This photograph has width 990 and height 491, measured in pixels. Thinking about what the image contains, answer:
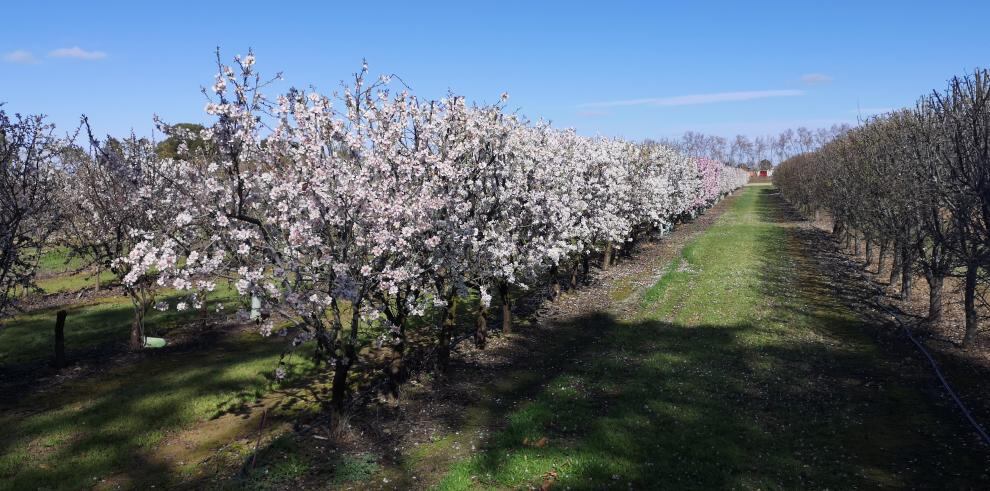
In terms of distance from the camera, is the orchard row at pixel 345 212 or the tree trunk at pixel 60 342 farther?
the tree trunk at pixel 60 342

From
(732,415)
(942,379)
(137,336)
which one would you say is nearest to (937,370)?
(942,379)

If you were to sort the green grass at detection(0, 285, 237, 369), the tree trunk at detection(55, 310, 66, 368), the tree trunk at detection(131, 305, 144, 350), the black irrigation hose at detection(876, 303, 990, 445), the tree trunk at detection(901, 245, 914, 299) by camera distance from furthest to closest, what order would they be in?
the tree trunk at detection(901, 245, 914, 299) < the green grass at detection(0, 285, 237, 369) < the tree trunk at detection(131, 305, 144, 350) < the tree trunk at detection(55, 310, 66, 368) < the black irrigation hose at detection(876, 303, 990, 445)

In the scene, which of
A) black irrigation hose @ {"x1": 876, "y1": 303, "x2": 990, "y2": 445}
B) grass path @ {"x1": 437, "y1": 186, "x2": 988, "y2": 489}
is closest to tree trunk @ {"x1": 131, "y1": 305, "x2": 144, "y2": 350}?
grass path @ {"x1": 437, "y1": 186, "x2": 988, "y2": 489}

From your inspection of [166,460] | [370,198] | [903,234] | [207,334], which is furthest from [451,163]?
[903,234]

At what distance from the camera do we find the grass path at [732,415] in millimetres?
13055

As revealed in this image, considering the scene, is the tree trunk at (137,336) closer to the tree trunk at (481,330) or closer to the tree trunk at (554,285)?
the tree trunk at (481,330)

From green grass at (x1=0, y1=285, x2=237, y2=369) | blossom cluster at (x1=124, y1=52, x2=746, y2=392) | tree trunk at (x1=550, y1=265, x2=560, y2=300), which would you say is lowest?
green grass at (x1=0, y1=285, x2=237, y2=369)

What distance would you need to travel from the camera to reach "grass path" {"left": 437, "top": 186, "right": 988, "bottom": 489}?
42.8 ft

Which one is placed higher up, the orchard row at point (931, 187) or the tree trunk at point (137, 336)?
the orchard row at point (931, 187)

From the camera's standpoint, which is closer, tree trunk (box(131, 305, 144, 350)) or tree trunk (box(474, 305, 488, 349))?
tree trunk (box(474, 305, 488, 349))

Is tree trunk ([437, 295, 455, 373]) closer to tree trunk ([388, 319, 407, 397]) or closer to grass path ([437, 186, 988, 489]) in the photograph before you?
tree trunk ([388, 319, 407, 397])

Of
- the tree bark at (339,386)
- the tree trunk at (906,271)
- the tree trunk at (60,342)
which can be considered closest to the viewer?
the tree bark at (339,386)

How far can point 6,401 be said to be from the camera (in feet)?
63.4

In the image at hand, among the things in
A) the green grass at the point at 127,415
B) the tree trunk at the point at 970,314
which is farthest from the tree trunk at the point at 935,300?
the green grass at the point at 127,415
